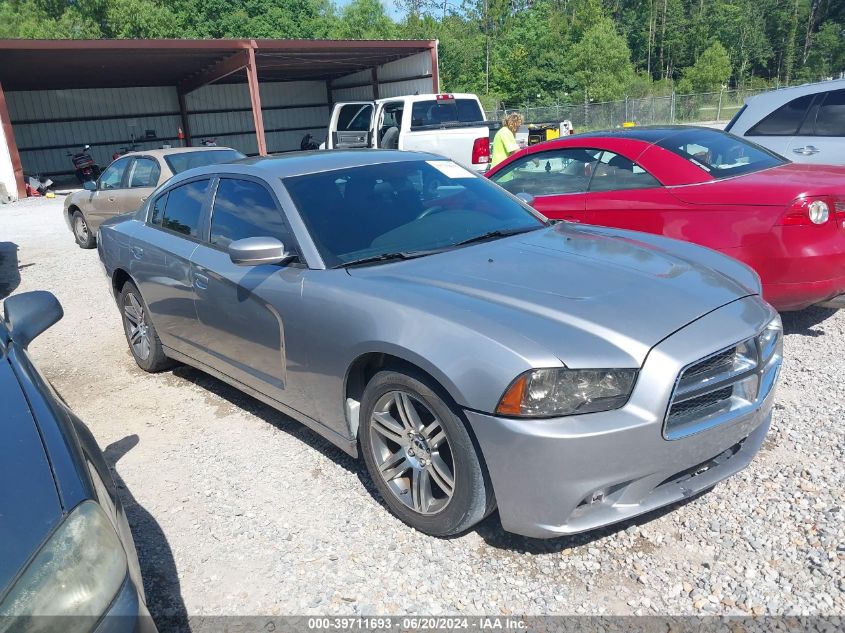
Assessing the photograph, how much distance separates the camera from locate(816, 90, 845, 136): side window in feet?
22.5

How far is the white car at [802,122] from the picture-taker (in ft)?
22.4

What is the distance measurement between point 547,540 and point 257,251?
6.15ft

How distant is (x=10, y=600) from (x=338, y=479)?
6.65 ft

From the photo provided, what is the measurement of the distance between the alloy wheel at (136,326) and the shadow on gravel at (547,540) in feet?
10.4

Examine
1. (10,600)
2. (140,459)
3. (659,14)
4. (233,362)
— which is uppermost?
(659,14)

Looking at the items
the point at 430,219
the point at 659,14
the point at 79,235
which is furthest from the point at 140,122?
the point at 659,14

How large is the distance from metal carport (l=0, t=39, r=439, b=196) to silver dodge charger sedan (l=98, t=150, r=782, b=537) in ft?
54.4

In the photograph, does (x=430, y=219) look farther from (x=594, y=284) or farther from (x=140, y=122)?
(x=140, y=122)

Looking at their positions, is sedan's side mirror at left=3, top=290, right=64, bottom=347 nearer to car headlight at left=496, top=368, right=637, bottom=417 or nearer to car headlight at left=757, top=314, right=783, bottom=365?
car headlight at left=496, top=368, right=637, bottom=417

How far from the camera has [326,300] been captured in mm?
3049

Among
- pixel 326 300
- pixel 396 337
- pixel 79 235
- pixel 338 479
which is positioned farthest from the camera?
pixel 79 235

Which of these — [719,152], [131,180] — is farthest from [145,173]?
[719,152]

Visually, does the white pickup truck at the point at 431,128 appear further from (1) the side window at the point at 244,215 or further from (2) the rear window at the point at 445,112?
(1) the side window at the point at 244,215

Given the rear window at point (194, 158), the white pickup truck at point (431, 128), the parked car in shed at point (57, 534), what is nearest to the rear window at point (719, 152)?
the parked car in shed at point (57, 534)
